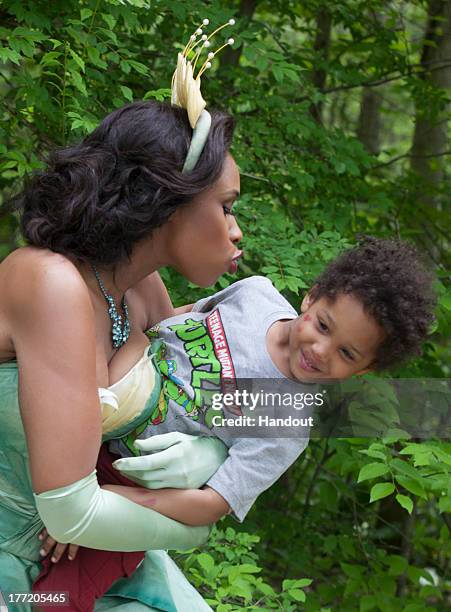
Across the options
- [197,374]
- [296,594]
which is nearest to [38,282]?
[197,374]

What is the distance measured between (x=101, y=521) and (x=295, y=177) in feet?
6.62

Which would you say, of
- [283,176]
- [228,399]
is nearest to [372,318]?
[228,399]

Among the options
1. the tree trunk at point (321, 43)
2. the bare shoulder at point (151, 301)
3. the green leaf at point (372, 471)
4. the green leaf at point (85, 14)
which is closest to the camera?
the bare shoulder at point (151, 301)

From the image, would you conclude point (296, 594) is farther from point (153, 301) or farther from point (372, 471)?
point (153, 301)

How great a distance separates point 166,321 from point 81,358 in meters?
0.42

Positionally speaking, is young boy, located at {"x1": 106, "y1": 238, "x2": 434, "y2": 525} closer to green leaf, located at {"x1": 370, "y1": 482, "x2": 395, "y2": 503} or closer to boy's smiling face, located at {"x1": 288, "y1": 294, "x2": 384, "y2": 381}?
boy's smiling face, located at {"x1": 288, "y1": 294, "x2": 384, "y2": 381}

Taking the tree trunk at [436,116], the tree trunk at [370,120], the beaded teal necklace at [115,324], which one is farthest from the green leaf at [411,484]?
the tree trunk at [370,120]

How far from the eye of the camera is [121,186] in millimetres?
1594

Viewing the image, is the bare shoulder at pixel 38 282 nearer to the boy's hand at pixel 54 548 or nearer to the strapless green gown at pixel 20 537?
the strapless green gown at pixel 20 537

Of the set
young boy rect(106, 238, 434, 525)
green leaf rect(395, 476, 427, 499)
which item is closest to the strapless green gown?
young boy rect(106, 238, 434, 525)

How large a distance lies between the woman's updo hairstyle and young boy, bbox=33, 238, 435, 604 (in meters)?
0.27

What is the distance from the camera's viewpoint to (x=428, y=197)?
4070mm

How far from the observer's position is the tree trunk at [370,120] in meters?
5.00

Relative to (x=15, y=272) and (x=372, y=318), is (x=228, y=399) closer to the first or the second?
(x=372, y=318)
